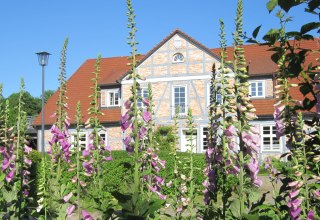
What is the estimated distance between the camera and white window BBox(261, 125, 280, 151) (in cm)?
2358

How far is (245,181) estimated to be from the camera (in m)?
2.78

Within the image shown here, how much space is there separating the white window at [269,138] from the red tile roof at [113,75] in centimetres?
98

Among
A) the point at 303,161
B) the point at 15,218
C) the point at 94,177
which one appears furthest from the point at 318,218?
the point at 15,218

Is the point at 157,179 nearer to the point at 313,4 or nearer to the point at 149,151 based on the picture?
the point at 149,151

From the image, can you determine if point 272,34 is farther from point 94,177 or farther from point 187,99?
point 187,99

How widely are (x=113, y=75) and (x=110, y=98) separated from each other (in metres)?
1.67

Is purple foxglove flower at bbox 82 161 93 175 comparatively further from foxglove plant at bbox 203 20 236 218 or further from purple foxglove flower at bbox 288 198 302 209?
purple foxglove flower at bbox 288 198 302 209

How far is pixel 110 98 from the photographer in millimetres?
27516

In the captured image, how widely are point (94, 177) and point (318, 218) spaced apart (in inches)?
66.7

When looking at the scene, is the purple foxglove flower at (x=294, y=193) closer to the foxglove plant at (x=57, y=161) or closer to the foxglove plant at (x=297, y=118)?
the foxglove plant at (x=297, y=118)

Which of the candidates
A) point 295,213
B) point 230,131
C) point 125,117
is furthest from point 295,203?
point 125,117

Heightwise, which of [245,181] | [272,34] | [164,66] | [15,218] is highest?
[164,66]

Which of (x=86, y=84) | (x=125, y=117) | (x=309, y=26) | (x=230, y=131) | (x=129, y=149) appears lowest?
(x=129, y=149)

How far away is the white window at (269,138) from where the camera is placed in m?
23.6
